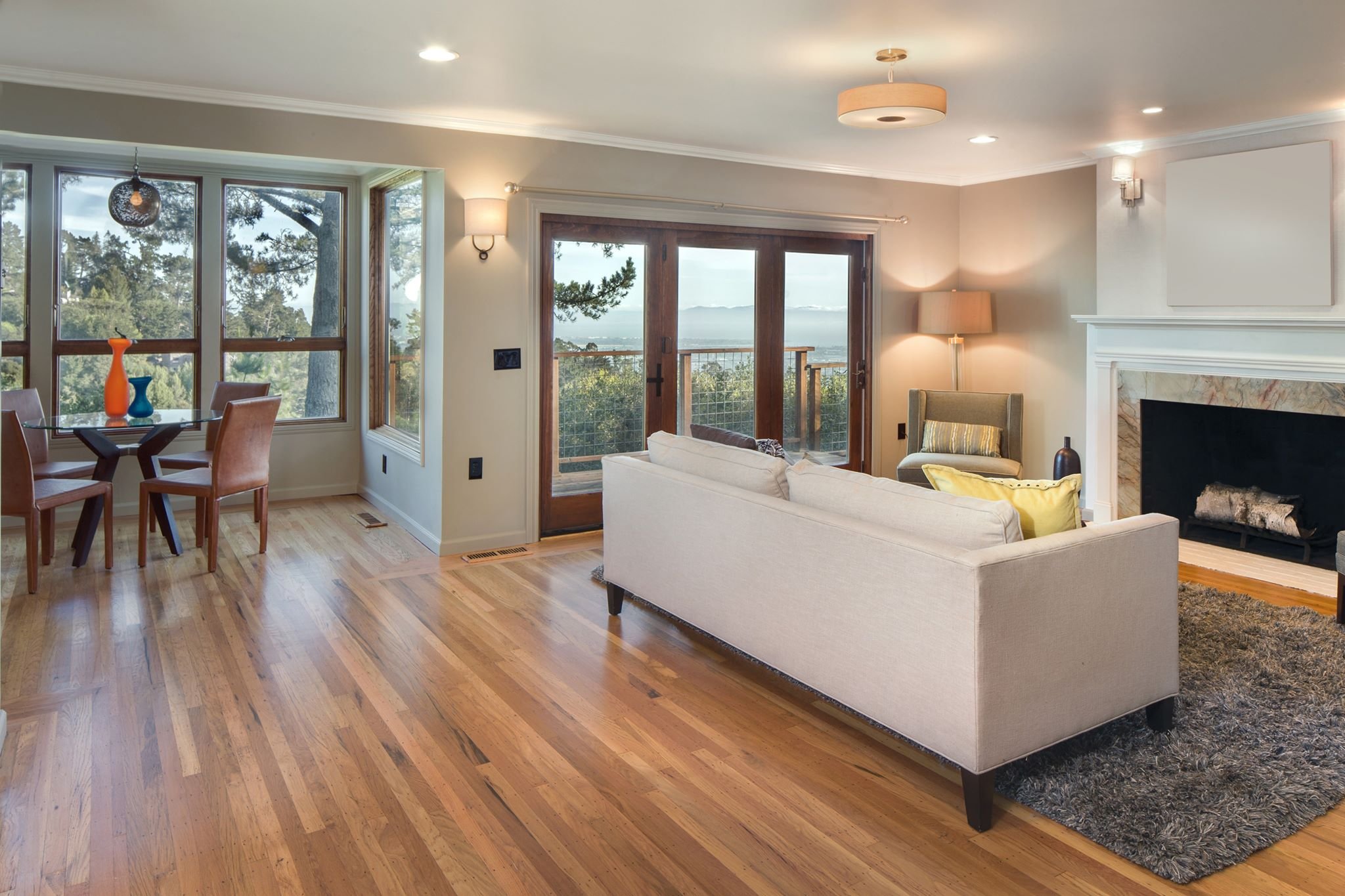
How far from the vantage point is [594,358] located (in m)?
5.66

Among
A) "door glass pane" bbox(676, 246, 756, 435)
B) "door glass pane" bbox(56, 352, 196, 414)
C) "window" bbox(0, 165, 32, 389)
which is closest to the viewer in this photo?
"window" bbox(0, 165, 32, 389)

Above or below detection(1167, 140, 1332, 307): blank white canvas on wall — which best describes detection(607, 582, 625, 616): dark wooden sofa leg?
below

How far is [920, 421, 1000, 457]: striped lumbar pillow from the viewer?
6.07m

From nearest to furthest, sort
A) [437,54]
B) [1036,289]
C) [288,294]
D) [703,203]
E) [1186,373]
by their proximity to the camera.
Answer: [437,54] < [1186,373] < [703,203] < [1036,289] < [288,294]

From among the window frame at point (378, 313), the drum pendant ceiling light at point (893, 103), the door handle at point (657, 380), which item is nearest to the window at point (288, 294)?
the window frame at point (378, 313)

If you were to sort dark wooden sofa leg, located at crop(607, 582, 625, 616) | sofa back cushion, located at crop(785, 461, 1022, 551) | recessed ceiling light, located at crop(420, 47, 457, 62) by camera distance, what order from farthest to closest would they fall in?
1. dark wooden sofa leg, located at crop(607, 582, 625, 616)
2. recessed ceiling light, located at crop(420, 47, 457, 62)
3. sofa back cushion, located at crop(785, 461, 1022, 551)

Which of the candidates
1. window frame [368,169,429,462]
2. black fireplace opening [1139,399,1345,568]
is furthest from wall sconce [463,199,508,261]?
black fireplace opening [1139,399,1345,568]

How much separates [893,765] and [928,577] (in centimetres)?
66

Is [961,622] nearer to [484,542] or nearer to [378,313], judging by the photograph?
[484,542]

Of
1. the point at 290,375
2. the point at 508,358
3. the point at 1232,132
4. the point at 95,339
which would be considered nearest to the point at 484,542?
the point at 508,358

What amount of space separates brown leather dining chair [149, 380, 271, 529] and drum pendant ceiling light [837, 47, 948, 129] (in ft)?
12.4

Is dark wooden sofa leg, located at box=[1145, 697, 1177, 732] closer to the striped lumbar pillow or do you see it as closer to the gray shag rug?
the gray shag rug

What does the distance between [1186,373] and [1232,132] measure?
129 centimetres

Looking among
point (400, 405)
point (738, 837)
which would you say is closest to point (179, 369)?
point (400, 405)
